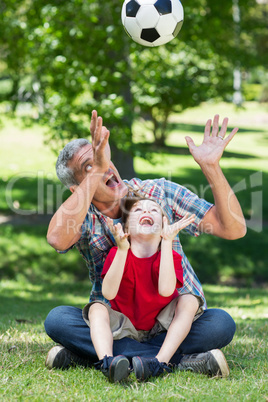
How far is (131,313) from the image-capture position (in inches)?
115

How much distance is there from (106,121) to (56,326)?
490cm

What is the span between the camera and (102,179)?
3055 mm

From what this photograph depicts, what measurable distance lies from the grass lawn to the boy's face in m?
0.75

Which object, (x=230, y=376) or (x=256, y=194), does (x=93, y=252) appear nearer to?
(x=230, y=376)

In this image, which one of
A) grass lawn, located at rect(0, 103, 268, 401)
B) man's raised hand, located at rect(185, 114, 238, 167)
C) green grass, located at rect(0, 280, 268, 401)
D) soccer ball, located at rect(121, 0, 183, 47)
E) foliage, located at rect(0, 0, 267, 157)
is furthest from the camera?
foliage, located at rect(0, 0, 267, 157)

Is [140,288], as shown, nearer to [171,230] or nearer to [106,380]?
[171,230]

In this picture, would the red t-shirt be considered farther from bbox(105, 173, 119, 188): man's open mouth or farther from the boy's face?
bbox(105, 173, 119, 188): man's open mouth

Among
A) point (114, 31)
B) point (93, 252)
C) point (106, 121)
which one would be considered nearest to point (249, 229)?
point (106, 121)

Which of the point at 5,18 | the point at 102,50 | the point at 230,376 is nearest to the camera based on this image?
the point at 230,376

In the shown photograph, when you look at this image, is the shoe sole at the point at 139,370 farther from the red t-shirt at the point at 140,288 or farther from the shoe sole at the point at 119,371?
the red t-shirt at the point at 140,288

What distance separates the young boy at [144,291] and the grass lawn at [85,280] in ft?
0.64

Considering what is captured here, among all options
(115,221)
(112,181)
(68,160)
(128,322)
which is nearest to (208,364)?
(128,322)

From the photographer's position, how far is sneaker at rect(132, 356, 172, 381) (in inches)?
101

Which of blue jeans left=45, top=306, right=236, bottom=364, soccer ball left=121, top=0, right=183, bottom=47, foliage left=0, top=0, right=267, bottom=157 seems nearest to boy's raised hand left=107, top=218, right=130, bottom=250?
blue jeans left=45, top=306, right=236, bottom=364
